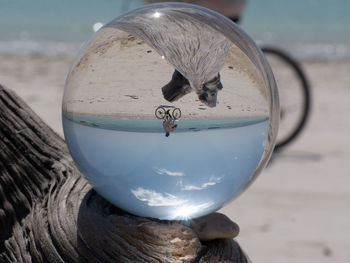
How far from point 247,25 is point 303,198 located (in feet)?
74.2

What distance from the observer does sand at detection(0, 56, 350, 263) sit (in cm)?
276

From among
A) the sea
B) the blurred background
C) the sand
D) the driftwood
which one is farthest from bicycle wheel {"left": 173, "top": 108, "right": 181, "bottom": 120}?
the sea

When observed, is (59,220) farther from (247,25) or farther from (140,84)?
(247,25)

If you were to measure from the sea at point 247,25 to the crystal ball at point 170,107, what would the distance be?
9016mm

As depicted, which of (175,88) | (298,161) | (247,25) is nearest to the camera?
(175,88)

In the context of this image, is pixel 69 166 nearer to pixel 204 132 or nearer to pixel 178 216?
pixel 178 216

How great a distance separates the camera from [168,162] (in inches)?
51.1

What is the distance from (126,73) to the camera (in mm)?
1282

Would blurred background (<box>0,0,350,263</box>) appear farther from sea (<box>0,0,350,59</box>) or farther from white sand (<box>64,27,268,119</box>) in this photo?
white sand (<box>64,27,268,119</box>)

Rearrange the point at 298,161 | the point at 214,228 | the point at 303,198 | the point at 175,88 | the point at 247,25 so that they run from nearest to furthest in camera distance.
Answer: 1. the point at 175,88
2. the point at 214,228
3. the point at 303,198
4. the point at 298,161
5. the point at 247,25

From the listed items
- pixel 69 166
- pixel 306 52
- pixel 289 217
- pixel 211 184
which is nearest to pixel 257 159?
pixel 211 184

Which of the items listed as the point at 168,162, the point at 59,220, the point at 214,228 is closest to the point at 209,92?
the point at 168,162

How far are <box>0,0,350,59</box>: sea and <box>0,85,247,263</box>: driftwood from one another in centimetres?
862

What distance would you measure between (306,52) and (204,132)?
1462cm
